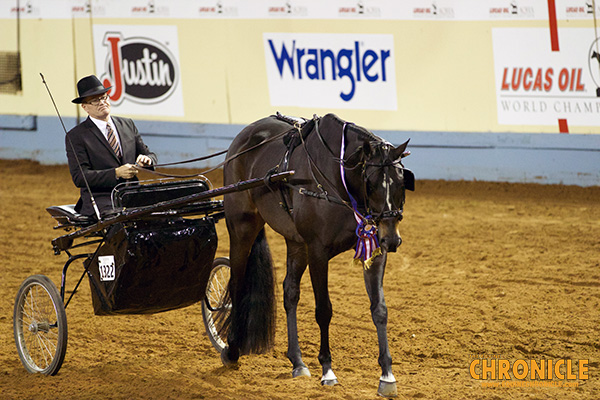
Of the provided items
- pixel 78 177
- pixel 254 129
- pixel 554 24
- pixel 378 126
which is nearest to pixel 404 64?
pixel 378 126

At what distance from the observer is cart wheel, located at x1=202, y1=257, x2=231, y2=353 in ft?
19.6

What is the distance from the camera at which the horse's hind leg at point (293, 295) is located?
5.39 m

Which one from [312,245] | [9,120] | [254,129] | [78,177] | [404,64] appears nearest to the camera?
[312,245]

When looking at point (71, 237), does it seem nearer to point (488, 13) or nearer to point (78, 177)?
point (78, 177)

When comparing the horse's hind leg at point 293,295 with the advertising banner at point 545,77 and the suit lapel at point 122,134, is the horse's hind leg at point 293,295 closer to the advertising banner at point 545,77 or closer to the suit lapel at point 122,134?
the suit lapel at point 122,134

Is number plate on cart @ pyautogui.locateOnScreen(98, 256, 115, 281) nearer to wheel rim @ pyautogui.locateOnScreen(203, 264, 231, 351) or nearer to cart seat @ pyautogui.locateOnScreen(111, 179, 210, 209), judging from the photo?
cart seat @ pyautogui.locateOnScreen(111, 179, 210, 209)

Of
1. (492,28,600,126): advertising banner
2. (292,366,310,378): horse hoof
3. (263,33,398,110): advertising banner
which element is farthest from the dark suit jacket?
(492,28,600,126): advertising banner

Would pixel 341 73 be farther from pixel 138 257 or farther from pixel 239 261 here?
pixel 138 257

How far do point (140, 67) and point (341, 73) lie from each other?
3.73 metres

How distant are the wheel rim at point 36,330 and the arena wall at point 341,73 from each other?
7.35 meters

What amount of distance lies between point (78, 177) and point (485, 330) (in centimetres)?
350

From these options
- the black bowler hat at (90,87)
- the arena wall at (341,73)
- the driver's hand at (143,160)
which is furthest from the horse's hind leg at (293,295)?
the arena wall at (341,73)

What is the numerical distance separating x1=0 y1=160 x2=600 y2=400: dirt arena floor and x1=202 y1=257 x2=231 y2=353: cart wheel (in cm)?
14

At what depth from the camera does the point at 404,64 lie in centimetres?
1200
